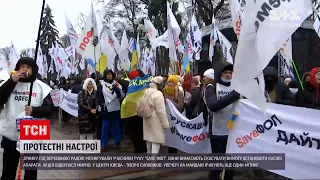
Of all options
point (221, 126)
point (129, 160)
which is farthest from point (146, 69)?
point (221, 126)

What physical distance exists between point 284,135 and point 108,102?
14.9ft

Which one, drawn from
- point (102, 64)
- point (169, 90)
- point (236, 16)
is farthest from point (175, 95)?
point (102, 64)

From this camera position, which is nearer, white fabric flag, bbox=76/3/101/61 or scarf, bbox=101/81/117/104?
scarf, bbox=101/81/117/104

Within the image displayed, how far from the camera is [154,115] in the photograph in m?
6.19

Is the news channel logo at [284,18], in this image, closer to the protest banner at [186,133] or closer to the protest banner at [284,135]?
the protest banner at [284,135]

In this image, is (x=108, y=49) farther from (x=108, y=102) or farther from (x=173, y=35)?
(x=108, y=102)

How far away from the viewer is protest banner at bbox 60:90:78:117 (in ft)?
37.9

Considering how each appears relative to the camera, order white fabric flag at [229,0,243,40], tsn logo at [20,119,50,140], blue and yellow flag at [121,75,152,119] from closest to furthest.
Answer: tsn logo at [20,119,50,140] → blue and yellow flag at [121,75,152,119] → white fabric flag at [229,0,243,40]

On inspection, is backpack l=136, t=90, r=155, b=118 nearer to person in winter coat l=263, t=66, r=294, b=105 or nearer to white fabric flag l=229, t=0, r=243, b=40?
person in winter coat l=263, t=66, r=294, b=105

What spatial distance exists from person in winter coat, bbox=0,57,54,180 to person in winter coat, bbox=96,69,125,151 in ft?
11.9

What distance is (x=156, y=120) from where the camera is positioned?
6.19 meters

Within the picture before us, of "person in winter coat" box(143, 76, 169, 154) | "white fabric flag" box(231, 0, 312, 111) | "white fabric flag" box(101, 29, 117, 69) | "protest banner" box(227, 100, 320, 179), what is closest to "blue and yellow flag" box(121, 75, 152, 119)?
"person in winter coat" box(143, 76, 169, 154)

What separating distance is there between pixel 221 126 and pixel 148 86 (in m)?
2.47

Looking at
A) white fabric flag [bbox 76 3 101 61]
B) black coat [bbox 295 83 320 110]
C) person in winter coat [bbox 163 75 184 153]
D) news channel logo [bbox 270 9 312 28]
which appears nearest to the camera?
news channel logo [bbox 270 9 312 28]
